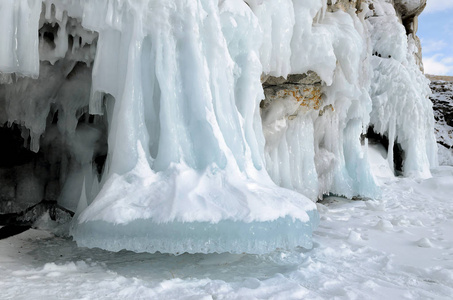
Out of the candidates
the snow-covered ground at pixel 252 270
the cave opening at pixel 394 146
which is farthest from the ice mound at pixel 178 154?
the cave opening at pixel 394 146

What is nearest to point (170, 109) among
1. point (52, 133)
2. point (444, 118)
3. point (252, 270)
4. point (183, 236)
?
point (183, 236)

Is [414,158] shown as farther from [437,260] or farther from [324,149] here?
[437,260]

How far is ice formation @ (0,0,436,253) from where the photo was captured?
2.69 m

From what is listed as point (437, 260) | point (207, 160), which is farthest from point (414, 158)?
point (207, 160)

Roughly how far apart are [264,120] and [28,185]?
3.86 meters

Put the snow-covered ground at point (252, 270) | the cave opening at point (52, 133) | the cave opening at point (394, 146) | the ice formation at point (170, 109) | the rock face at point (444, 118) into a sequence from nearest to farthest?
the snow-covered ground at point (252, 270) < the ice formation at point (170, 109) < the cave opening at point (52, 133) < the cave opening at point (394, 146) < the rock face at point (444, 118)

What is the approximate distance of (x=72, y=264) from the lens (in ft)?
9.43

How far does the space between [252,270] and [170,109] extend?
151cm

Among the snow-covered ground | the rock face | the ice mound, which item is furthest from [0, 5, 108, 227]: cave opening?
the rock face

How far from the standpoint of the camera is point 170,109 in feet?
10.5

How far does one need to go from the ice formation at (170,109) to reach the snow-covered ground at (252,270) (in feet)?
0.82

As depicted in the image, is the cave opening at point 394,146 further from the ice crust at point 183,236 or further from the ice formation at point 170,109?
the ice crust at point 183,236

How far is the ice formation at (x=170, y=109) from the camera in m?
2.69

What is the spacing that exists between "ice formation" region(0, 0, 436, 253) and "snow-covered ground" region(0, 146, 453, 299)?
25 cm
